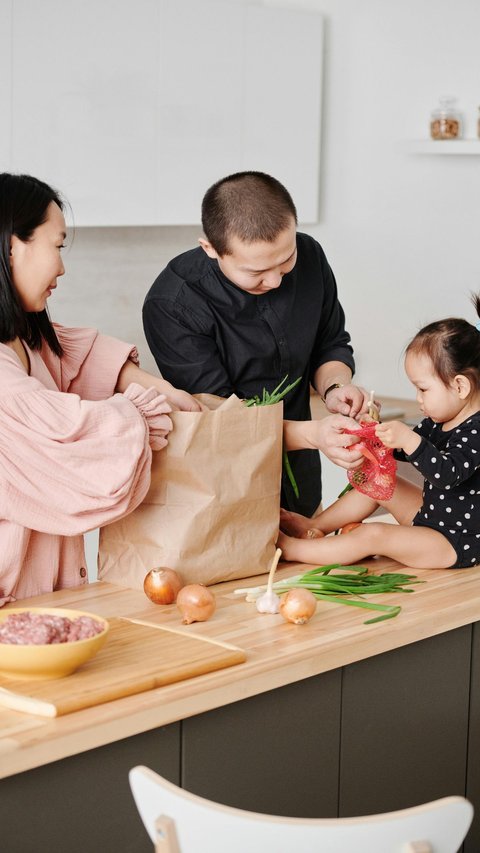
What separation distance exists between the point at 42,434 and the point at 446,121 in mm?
3179

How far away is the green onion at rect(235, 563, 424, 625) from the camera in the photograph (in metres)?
1.74

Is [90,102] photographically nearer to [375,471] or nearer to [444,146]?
[444,146]

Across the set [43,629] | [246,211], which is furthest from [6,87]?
[43,629]

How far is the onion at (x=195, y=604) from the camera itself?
1.63 metres

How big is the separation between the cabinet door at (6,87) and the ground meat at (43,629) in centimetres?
256

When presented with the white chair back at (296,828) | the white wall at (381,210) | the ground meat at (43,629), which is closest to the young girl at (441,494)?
the ground meat at (43,629)

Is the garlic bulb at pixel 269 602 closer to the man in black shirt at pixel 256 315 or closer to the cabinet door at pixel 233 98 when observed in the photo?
the man in black shirt at pixel 256 315

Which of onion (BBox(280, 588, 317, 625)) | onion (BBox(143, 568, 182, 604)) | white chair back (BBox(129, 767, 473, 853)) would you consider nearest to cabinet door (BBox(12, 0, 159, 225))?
onion (BBox(143, 568, 182, 604))

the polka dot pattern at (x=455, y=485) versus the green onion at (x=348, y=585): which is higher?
the polka dot pattern at (x=455, y=485)

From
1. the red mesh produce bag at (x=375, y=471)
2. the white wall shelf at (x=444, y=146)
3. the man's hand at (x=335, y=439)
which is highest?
the white wall shelf at (x=444, y=146)

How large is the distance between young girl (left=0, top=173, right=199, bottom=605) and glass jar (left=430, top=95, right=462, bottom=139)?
2938mm

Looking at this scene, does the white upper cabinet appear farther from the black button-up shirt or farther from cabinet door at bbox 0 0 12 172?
the black button-up shirt

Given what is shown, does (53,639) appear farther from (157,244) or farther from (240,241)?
(157,244)

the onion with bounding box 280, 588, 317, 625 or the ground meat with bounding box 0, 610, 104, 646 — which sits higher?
the ground meat with bounding box 0, 610, 104, 646
